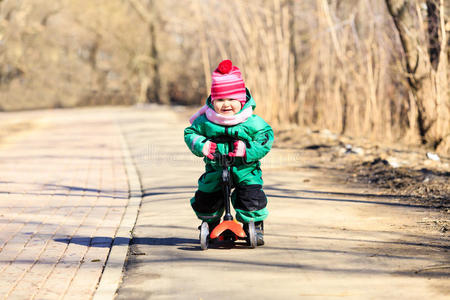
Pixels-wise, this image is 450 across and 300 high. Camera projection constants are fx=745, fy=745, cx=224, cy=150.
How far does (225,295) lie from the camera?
4383 mm

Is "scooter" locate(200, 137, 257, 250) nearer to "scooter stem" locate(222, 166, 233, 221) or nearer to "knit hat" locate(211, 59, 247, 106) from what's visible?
"scooter stem" locate(222, 166, 233, 221)

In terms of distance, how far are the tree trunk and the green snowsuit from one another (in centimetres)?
576

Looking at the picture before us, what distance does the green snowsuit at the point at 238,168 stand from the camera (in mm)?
5363

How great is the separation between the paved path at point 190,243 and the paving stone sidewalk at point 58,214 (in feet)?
0.04

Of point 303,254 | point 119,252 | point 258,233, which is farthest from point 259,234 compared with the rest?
point 119,252

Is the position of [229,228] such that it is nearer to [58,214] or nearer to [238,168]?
[238,168]

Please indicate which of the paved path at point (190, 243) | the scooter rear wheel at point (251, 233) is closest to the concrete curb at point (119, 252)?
the paved path at point (190, 243)

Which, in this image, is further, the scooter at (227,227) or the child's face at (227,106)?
the child's face at (227,106)

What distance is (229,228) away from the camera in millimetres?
5414

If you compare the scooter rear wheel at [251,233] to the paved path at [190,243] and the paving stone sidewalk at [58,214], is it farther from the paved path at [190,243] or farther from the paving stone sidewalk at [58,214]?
the paving stone sidewalk at [58,214]

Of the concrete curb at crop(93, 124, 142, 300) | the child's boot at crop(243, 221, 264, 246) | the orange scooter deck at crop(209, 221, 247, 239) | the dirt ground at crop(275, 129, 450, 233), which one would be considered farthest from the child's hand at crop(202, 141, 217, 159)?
the dirt ground at crop(275, 129, 450, 233)

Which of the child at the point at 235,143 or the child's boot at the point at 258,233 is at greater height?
the child at the point at 235,143

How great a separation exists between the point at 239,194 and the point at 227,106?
26.3 inches

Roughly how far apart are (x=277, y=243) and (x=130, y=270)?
48.7 inches
